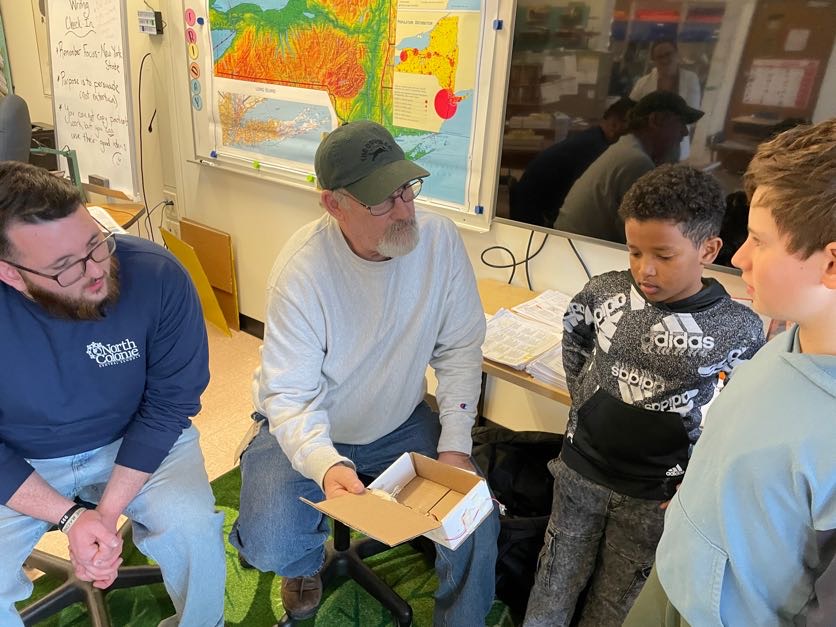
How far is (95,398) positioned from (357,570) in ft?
2.66

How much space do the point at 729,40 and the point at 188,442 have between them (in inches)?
63.7

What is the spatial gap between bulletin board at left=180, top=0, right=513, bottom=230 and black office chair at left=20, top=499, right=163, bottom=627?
4.71 ft

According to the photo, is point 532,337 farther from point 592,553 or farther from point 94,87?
point 94,87

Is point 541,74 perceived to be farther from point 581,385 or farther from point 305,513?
point 305,513

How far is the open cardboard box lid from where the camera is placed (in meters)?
0.95

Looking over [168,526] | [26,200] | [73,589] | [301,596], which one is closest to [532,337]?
[301,596]

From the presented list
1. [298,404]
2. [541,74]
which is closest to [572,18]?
[541,74]

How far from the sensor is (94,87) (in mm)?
2674

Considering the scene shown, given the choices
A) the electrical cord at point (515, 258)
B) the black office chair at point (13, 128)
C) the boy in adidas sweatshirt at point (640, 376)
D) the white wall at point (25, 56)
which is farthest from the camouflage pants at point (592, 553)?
the white wall at point (25, 56)

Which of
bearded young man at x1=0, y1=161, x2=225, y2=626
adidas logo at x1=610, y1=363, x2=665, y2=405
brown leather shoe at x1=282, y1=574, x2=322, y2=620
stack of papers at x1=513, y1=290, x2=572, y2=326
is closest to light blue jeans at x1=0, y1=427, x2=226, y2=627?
bearded young man at x1=0, y1=161, x2=225, y2=626

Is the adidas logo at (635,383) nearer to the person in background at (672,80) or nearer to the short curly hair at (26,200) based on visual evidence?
the person in background at (672,80)

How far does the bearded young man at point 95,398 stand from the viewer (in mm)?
1155

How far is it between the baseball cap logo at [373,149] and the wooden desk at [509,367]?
61 cm

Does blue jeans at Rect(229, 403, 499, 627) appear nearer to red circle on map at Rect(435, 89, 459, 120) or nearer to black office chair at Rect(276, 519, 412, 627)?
black office chair at Rect(276, 519, 412, 627)
